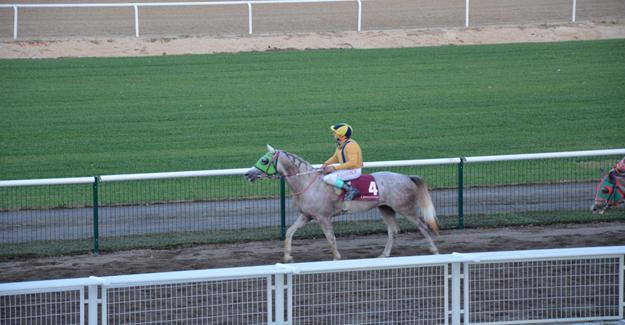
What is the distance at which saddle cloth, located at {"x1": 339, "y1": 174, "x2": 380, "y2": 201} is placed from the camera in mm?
14023

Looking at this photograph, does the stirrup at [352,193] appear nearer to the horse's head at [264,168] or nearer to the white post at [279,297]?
the horse's head at [264,168]

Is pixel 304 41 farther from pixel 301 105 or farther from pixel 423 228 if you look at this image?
pixel 423 228

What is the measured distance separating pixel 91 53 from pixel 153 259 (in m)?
17.1

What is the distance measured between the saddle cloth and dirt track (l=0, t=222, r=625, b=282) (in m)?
0.88

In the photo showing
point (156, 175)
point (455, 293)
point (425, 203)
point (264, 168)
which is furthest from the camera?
point (156, 175)

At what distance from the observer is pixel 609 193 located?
16719mm

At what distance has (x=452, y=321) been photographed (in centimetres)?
1030

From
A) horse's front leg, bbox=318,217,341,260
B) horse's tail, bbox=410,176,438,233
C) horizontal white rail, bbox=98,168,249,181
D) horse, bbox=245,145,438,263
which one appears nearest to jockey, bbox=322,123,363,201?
horse, bbox=245,145,438,263

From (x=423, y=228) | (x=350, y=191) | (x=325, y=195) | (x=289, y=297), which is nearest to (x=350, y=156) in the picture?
(x=350, y=191)

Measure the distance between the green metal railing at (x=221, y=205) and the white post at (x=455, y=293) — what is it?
520cm

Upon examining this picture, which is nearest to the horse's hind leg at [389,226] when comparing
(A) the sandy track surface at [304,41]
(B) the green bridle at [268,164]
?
(B) the green bridle at [268,164]

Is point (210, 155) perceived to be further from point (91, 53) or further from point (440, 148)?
point (91, 53)

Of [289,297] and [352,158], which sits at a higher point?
[352,158]

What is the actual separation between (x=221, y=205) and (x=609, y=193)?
5.92 meters
